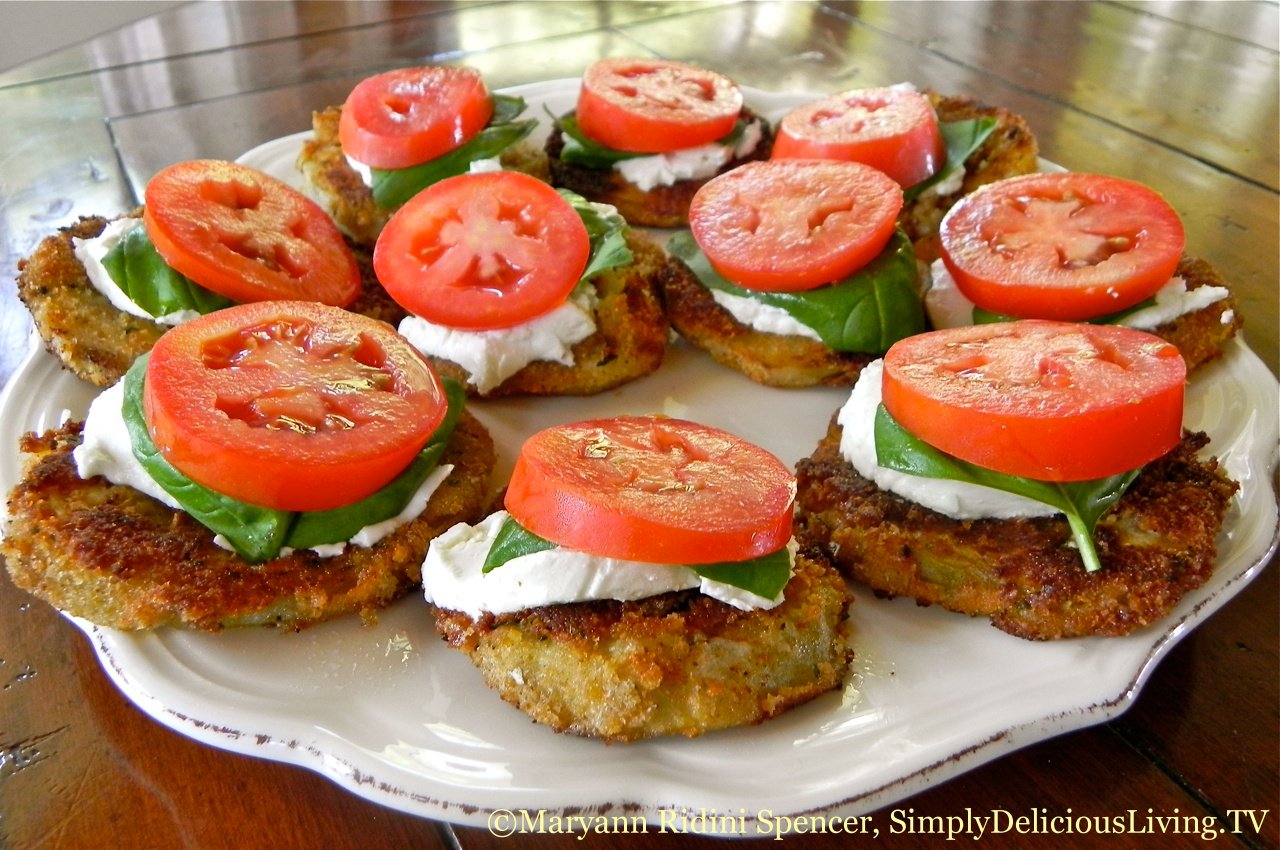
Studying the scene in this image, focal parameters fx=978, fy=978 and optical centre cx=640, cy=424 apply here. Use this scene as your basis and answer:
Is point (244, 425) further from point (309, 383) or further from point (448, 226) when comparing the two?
point (448, 226)

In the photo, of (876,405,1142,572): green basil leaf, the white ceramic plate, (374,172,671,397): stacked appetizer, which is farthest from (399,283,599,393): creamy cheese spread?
(876,405,1142,572): green basil leaf

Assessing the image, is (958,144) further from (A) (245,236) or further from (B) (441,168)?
(A) (245,236)

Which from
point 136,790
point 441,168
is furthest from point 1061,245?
point 136,790

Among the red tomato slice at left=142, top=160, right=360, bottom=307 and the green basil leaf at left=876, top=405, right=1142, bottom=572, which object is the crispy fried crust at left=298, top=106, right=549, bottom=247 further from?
the green basil leaf at left=876, top=405, right=1142, bottom=572

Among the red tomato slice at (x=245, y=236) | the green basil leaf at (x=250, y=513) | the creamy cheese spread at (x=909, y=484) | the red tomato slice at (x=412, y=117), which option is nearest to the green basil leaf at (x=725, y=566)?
the green basil leaf at (x=250, y=513)

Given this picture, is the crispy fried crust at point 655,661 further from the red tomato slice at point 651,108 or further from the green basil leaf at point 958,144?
the red tomato slice at point 651,108
